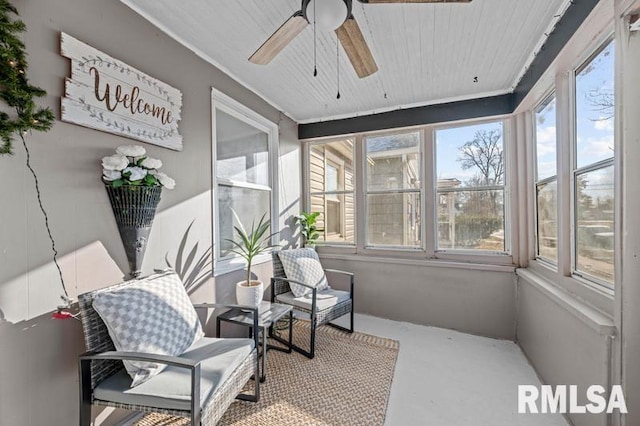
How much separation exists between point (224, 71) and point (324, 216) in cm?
215

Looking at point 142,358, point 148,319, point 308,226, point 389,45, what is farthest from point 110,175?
point 308,226

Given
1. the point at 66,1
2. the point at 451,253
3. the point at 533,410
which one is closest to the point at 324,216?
the point at 451,253

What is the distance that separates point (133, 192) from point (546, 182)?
10.4ft

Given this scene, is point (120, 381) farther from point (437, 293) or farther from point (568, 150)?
point (568, 150)

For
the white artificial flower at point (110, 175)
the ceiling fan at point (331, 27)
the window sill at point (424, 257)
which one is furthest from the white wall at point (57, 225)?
the window sill at point (424, 257)

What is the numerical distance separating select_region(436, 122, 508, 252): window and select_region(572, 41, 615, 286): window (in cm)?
111

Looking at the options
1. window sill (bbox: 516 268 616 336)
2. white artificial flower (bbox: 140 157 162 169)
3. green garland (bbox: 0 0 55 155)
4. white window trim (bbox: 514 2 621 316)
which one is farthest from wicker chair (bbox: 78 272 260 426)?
white window trim (bbox: 514 2 621 316)

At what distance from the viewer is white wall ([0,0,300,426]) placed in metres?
1.25

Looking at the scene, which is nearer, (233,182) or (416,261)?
(233,182)

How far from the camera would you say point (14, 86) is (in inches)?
47.8

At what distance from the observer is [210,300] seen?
2.33 metres

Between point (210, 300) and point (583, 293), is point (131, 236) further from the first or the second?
point (583, 293)

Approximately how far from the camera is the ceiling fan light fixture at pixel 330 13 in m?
1.33

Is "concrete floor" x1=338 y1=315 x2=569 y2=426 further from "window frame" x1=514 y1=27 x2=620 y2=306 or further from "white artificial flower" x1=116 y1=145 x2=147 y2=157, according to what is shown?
"white artificial flower" x1=116 y1=145 x2=147 y2=157
